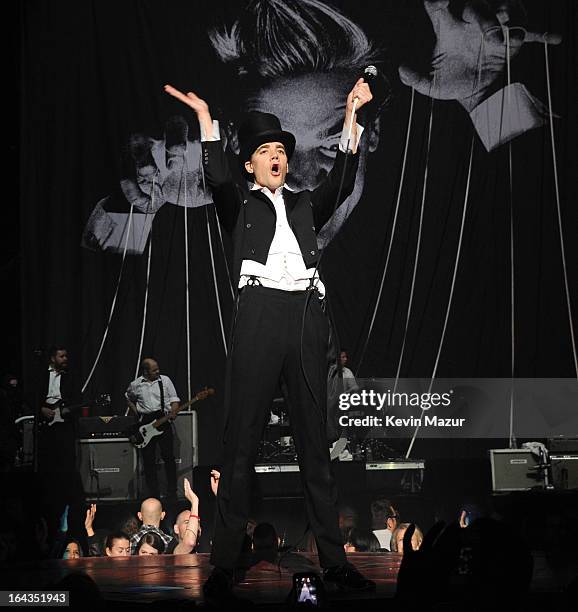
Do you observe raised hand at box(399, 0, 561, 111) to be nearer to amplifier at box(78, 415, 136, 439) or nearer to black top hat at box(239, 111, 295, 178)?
amplifier at box(78, 415, 136, 439)

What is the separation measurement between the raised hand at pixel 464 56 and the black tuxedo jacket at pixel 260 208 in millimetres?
4097

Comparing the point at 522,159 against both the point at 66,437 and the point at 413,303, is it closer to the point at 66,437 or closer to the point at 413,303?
the point at 413,303

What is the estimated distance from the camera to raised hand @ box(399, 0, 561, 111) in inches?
292

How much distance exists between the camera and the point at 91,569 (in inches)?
156

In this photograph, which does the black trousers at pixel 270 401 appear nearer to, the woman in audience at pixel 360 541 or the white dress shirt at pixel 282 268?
the white dress shirt at pixel 282 268

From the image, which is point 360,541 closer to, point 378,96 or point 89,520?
point 89,520

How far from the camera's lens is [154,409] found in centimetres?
705

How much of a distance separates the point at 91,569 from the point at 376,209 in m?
4.26

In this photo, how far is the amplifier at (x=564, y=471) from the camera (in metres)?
6.50

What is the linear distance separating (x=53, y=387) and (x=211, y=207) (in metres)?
1.91

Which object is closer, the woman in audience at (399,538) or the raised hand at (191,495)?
the woman in audience at (399,538)

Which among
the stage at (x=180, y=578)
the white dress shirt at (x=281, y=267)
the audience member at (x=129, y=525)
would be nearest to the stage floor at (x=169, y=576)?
the stage at (x=180, y=578)

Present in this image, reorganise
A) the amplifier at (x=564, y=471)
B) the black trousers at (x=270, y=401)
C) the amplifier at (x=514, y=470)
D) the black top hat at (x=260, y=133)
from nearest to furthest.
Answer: the black trousers at (x=270, y=401) < the black top hat at (x=260, y=133) < the amplifier at (x=564, y=471) < the amplifier at (x=514, y=470)

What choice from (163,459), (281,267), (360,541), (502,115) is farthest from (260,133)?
(502,115)
